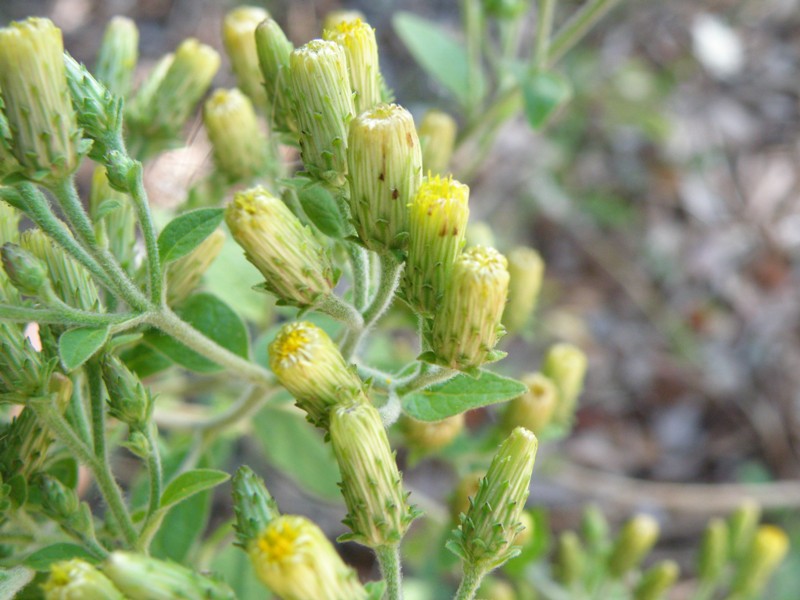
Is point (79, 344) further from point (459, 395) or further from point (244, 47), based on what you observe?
point (244, 47)

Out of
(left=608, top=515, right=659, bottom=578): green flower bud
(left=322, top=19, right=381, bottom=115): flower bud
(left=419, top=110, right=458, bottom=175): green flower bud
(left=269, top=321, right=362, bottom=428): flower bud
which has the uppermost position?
(left=322, top=19, right=381, bottom=115): flower bud

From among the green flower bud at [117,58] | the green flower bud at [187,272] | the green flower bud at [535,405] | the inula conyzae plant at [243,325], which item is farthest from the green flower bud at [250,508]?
the green flower bud at [117,58]

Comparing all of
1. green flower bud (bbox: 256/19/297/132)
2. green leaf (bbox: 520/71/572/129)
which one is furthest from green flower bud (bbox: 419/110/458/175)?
green flower bud (bbox: 256/19/297/132)

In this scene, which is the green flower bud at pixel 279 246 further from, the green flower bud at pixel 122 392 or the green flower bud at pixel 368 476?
the green flower bud at pixel 122 392

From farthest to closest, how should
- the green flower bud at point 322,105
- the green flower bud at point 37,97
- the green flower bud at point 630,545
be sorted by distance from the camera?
the green flower bud at point 630,545 < the green flower bud at point 322,105 < the green flower bud at point 37,97

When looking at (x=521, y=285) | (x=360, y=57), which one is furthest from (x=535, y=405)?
(x=360, y=57)

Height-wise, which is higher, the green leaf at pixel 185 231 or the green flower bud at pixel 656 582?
the green leaf at pixel 185 231

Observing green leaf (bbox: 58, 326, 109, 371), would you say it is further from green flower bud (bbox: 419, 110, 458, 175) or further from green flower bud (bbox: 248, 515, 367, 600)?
green flower bud (bbox: 419, 110, 458, 175)
